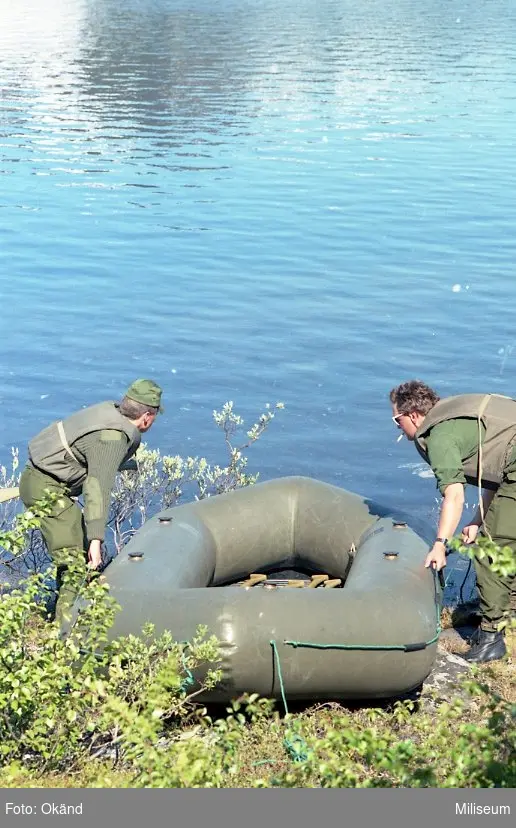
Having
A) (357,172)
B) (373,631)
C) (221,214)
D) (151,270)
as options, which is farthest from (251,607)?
(357,172)

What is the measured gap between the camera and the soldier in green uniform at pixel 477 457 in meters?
6.56

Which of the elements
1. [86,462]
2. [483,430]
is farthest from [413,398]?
[86,462]

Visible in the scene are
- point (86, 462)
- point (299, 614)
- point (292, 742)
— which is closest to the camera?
point (292, 742)

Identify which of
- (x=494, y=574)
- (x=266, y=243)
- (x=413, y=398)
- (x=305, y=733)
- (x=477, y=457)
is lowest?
(x=305, y=733)

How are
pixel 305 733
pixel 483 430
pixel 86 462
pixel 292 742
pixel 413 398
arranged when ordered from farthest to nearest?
pixel 86 462 < pixel 483 430 < pixel 413 398 < pixel 305 733 < pixel 292 742

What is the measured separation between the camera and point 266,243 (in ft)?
65.6

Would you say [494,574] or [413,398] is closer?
[413,398]

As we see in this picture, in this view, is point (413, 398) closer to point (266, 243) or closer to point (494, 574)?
point (494, 574)

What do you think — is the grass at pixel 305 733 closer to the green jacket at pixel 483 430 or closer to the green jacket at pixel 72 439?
the green jacket at pixel 483 430

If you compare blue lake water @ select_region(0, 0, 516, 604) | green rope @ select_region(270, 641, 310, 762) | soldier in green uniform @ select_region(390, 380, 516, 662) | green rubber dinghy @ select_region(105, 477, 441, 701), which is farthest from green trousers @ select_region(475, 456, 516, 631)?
blue lake water @ select_region(0, 0, 516, 604)

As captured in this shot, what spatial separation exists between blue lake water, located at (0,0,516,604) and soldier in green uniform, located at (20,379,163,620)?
5.01 m

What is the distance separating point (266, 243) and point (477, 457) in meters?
13.5

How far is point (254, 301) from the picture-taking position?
17.0 metres

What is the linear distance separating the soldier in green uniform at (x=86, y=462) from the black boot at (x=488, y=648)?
7.27 feet
